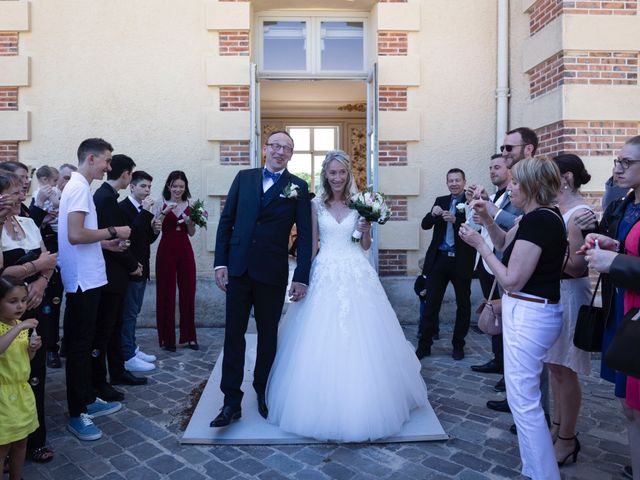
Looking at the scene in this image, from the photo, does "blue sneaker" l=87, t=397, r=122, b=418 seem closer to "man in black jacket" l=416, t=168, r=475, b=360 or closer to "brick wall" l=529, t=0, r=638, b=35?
"man in black jacket" l=416, t=168, r=475, b=360

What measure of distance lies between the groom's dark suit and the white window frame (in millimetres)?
Answer: 3940

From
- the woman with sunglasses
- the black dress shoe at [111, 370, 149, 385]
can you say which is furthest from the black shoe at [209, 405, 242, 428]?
the woman with sunglasses

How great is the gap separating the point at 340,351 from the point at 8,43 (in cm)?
635

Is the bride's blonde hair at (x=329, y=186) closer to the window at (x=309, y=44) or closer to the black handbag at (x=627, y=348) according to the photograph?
the black handbag at (x=627, y=348)

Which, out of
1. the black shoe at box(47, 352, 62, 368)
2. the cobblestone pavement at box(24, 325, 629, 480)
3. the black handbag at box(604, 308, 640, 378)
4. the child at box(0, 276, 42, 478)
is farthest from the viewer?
the black shoe at box(47, 352, 62, 368)

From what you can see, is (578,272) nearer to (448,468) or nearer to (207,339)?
(448,468)

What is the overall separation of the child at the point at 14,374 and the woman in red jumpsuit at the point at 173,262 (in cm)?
291

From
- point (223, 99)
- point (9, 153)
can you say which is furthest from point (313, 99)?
point (9, 153)

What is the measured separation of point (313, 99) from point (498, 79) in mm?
7167

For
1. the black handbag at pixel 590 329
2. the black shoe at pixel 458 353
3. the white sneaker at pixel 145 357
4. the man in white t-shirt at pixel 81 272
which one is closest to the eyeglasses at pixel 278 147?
the man in white t-shirt at pixel 81 272

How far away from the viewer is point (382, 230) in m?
7.18

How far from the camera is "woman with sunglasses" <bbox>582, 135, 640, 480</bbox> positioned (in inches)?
102

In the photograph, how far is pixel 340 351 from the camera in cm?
374

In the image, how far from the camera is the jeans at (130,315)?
205 inches
